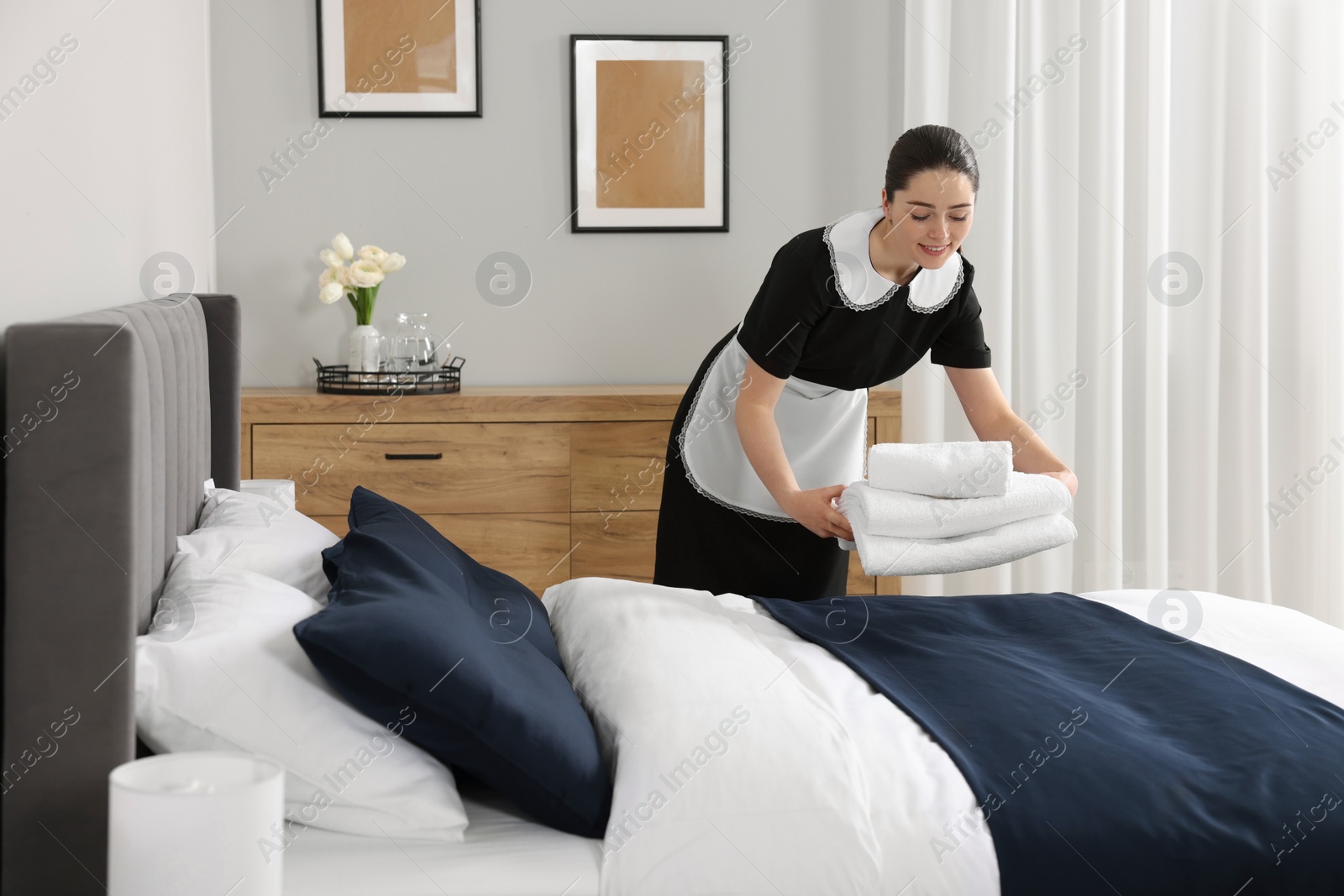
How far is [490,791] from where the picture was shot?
1.28 m

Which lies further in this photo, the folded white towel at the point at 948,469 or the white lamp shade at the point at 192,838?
the folded white towel at the point at 948,469

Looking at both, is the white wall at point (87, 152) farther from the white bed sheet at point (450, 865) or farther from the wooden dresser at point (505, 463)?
the white bed sheet at point (450, 865)

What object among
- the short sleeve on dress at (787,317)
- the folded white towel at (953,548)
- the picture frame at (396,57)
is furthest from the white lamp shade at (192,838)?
the picture frame at (396,57)

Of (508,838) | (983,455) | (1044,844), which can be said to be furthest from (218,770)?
(983,455)

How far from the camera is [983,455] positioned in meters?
1.72

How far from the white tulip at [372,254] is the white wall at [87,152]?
1.77 ft

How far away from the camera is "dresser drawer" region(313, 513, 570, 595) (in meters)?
3.02

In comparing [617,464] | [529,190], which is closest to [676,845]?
[617,464]

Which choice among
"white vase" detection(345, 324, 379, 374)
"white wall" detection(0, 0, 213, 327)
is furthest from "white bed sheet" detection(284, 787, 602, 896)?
"white vase" detection(345, 324, 379, 374)

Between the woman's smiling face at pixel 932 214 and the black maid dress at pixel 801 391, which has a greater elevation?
the woman's smiling face at pixel 932 214

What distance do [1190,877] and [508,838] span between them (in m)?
0.70

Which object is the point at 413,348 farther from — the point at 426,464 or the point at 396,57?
the point at 396,57

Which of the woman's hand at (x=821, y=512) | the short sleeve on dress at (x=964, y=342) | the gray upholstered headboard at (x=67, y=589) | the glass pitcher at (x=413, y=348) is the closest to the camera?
the gray upholstered headboard at (x=67, y=589)

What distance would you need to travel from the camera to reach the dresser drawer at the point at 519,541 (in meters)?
3.02
